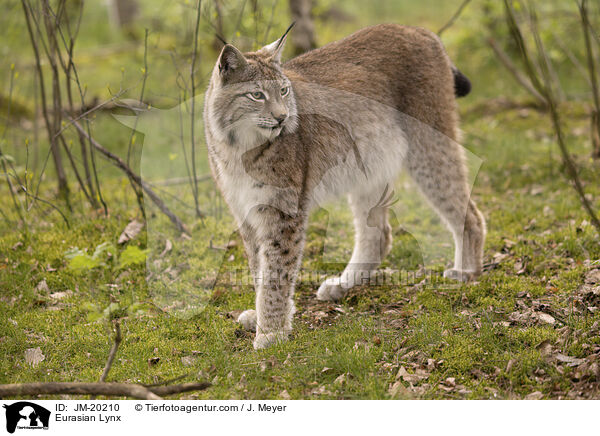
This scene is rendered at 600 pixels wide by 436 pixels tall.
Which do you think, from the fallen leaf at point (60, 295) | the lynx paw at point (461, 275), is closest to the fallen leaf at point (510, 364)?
the lynx paw at point (461, 275)

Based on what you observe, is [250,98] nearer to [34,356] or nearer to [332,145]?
[332,145]

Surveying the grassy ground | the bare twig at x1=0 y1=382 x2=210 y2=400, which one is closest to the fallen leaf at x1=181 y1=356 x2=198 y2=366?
the grassy ground

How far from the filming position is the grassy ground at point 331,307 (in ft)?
11.6

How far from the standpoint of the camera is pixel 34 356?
4.03 meters

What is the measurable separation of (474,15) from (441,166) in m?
6.59

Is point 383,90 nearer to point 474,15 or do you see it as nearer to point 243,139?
point 243,139

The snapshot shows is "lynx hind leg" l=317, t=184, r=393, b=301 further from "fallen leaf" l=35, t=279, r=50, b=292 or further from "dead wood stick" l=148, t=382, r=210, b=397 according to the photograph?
"fallen leaf" l=35, t=279, r=50, b=292

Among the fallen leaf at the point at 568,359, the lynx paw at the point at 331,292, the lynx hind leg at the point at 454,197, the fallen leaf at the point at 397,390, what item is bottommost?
the lynx paw at the point at 331,292

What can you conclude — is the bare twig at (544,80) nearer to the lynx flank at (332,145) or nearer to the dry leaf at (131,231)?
the lynx flank at (332,145)

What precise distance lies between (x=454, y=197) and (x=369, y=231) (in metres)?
0.80

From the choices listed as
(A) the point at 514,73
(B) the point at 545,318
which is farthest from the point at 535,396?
(A) the point at 514,73

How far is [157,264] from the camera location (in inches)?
213
